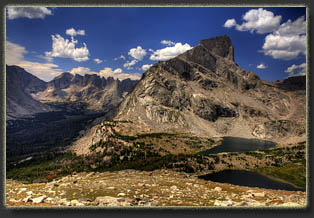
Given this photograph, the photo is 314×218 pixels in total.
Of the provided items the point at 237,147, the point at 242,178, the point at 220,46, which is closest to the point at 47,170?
the point at 242,178

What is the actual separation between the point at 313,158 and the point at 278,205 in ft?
9.55

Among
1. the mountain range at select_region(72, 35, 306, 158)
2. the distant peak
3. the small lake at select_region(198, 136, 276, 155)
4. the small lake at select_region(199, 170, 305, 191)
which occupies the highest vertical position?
the distant peak

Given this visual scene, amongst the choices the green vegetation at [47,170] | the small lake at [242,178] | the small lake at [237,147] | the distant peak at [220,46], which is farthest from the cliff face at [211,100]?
the small lake at [242,178]

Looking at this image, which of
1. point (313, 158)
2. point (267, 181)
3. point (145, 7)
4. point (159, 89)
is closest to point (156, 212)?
point (313, 158)

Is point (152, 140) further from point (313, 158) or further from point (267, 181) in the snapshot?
point (313, 158)

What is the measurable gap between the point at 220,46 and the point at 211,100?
59.2m

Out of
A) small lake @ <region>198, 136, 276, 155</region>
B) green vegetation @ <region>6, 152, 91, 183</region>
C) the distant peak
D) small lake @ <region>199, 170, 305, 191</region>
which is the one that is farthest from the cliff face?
small lake @ <region>199, 170, 305, 191</region>

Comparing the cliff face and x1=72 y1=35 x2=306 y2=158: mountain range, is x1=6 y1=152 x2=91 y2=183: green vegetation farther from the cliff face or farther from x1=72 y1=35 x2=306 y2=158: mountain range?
the cliff face

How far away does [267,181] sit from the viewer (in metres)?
27.3

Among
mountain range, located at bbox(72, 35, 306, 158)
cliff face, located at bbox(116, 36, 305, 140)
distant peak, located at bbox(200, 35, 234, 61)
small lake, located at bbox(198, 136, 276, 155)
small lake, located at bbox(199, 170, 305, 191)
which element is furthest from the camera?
distant peak, located at bbox(200, 35, 234, 61)

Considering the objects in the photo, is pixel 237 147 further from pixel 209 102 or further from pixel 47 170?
pixel 47 170

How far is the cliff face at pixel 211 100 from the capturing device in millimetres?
86500

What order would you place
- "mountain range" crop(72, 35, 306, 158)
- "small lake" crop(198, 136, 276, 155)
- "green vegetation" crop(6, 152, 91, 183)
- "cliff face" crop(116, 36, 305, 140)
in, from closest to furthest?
"green vegetation" crop(6, 152, 91, 183)
"small lake" crop(198, 136, 276, 155)
"mountain range" crop(72, 35, 306, 158)
"cliff face" crop(116, 36, 305, 140)

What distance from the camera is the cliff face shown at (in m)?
86.5
